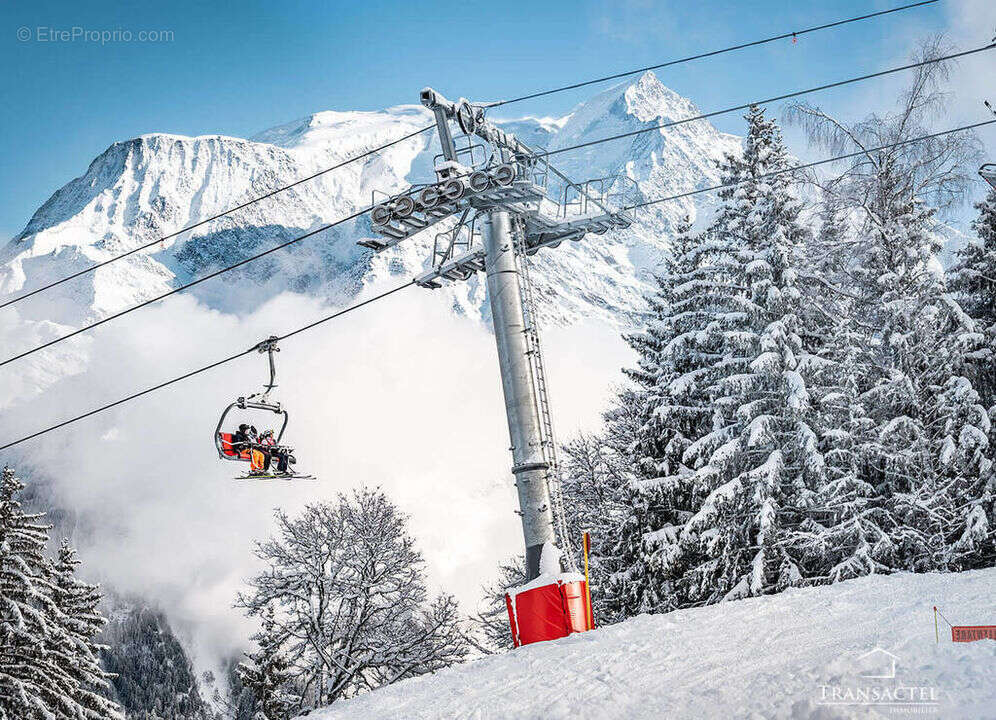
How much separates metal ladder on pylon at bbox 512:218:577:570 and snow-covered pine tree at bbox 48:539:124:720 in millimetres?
19395

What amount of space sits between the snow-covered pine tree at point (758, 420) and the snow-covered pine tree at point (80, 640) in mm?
20000

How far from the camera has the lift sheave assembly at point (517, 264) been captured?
17.2 m

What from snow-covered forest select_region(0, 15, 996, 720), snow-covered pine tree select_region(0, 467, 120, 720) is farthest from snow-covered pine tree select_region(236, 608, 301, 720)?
snow-covered pine tree select_region(0, 467, 120, 720)

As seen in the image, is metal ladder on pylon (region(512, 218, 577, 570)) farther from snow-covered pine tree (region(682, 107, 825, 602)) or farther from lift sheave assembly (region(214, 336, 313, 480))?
snow-covered pine tree (region(682, 107, 825, 602))

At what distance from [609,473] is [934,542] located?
12.3m

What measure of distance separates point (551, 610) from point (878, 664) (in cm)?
829

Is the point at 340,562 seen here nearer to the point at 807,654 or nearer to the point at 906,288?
the point at 906,288

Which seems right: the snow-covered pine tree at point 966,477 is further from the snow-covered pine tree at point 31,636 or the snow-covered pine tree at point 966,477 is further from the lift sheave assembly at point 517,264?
the snow-covered pine tree at point 31,636

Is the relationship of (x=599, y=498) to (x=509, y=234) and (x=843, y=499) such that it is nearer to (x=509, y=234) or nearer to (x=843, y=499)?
(x=843, y=499)

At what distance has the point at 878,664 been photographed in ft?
30.5

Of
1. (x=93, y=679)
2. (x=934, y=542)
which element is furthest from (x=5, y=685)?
(x=934, y=542)

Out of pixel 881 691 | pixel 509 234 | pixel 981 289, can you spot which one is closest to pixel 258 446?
pixel 509 234

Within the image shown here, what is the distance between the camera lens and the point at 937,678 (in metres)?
8.80

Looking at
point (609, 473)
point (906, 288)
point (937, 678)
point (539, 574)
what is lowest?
point (937, 678)
